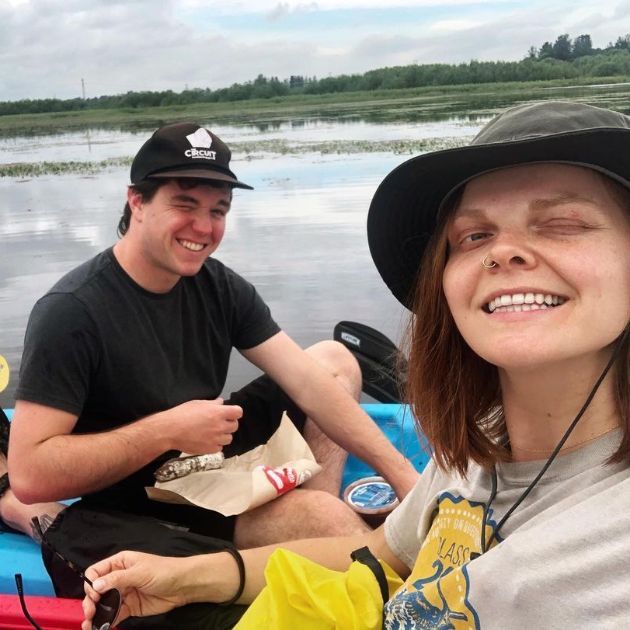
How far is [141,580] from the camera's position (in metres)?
1.41

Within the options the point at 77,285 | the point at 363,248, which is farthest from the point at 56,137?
the point at 77,285

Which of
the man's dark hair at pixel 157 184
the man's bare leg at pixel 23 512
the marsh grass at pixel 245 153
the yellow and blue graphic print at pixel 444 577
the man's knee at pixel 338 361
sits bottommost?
the man's bare leg at pixel 23 512

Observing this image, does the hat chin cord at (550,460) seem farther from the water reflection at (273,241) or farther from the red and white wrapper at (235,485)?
the water reflection at (273,241)

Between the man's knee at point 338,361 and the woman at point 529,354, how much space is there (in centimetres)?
141

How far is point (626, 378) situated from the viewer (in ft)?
2.97

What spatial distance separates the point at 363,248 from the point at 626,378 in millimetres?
7278

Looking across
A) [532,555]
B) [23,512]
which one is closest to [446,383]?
[532,555]

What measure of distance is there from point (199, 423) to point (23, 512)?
0.73 metres

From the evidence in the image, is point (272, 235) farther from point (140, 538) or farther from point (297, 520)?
point (140, 538)

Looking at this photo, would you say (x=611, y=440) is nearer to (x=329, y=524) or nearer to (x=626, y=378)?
(x=626, y=378)

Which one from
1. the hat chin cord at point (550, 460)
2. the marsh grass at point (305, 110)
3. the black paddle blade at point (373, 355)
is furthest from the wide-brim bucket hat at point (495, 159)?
the marsh grass at point (305, 110)

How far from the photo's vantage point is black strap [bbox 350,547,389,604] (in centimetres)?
115

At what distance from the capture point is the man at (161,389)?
1758mm

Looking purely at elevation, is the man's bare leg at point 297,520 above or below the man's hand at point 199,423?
below
